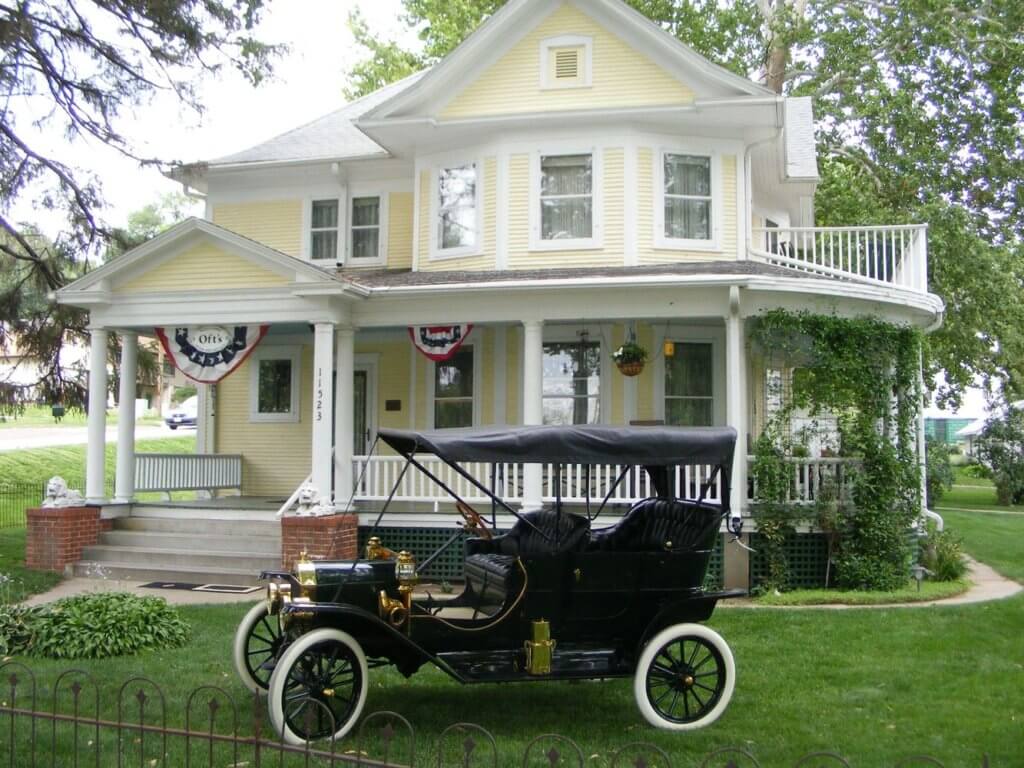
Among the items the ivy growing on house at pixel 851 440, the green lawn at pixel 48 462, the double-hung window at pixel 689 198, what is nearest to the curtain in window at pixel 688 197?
the double-hung window at pixel 689 198

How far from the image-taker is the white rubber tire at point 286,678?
6.13 metres

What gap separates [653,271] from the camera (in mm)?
14250

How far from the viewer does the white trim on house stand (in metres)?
15.0

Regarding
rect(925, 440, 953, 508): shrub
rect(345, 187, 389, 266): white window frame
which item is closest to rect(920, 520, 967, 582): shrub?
rect(345, 187, 389, 266): white window frame

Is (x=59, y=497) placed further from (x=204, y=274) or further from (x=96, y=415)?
(x=204, y=274)

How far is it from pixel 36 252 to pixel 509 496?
9.42 m

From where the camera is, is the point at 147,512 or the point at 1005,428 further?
the point at 1005,428

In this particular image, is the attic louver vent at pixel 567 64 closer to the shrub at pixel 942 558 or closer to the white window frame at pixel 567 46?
the white window frame at pixel 567 46

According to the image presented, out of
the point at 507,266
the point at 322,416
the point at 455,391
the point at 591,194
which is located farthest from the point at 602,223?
the point at 322,416

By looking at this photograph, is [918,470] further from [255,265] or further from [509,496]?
[255,265]

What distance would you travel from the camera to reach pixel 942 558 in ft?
46.5

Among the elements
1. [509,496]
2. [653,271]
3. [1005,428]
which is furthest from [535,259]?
[1005,428]

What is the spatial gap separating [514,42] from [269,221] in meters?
5.47

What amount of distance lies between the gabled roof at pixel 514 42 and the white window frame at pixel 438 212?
96 centimetres
